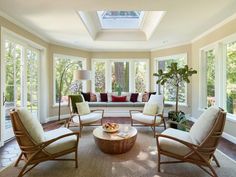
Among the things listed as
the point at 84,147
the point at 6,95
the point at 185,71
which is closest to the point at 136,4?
the point at 185,71

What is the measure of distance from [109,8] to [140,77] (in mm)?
4493

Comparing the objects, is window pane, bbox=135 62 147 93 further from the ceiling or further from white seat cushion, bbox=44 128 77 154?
white seat cushion, bbox=44 128 77 154

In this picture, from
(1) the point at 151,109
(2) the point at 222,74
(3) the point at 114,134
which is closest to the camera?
(3) the point at 114,134

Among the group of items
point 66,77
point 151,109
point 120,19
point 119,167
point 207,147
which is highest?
point 120,19

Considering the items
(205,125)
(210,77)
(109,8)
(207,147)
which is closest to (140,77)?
(210,77)

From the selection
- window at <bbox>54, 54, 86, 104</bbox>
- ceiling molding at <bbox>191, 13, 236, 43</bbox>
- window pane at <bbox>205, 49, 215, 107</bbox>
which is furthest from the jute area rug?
window at <bbox>54, 54, 86, 104</bbox>

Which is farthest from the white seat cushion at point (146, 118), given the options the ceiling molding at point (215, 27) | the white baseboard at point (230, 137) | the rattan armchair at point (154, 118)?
the ceiling molding at point (215, 27)

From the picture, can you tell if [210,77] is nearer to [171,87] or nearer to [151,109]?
[171,87]

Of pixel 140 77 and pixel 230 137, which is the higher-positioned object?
pixel 140 77

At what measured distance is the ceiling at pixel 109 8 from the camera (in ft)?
10.2

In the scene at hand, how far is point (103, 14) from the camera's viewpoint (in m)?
4.75

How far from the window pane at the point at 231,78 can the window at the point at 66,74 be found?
15.4 ft

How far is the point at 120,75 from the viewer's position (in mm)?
7523

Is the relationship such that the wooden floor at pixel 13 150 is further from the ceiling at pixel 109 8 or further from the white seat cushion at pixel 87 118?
the ceiling at pixel 109 8
